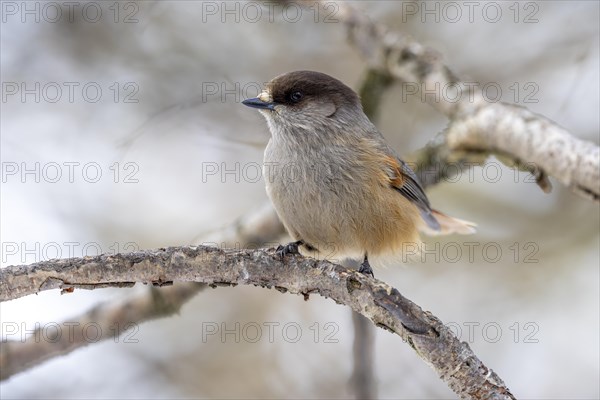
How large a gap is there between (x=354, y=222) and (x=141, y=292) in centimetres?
151

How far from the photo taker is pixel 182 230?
6883mm

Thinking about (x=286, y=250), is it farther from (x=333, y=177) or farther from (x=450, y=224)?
(x=450, y=224)

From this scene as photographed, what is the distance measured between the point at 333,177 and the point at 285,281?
1.01 metres

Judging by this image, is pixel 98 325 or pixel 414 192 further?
pixel 414 192

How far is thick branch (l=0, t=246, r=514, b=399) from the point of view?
280 cm

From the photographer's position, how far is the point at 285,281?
10.7 ft

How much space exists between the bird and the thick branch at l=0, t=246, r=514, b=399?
514mm

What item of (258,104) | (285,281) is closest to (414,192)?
(258,104)

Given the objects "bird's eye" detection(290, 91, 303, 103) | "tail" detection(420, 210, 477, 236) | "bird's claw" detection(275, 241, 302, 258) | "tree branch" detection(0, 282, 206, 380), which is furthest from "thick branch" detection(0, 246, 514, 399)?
"tail" detection(420, 210, 477, 236)

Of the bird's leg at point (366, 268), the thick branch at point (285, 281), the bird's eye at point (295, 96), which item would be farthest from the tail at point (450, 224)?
the thick branch at point (285, 281)

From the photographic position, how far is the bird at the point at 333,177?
404 cm

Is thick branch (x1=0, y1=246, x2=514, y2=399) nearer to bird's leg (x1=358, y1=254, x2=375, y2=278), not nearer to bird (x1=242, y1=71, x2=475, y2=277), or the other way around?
bird (x1=242, y1=71, x2=475, y2=277)

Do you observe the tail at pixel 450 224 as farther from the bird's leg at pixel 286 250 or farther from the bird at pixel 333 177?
the bird's leg at pixel 286 250

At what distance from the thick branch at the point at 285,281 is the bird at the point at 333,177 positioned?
514mm
